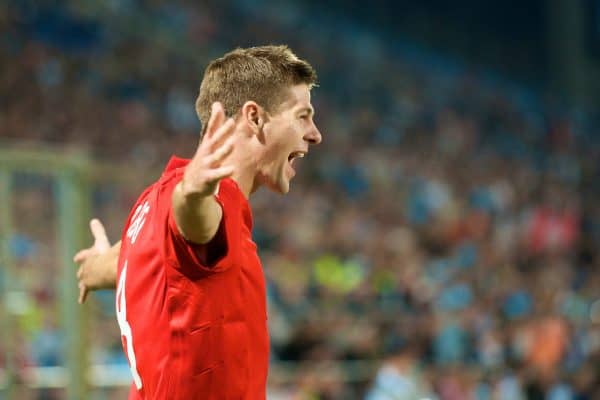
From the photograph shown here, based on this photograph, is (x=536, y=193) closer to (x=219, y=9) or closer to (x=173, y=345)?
(x=219, y=9)

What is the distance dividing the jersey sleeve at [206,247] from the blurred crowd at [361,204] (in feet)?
10.8

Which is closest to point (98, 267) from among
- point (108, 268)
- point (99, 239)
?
point (108, 268)

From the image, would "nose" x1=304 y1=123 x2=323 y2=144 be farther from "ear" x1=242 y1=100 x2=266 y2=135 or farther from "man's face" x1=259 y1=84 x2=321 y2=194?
"ear" x1=242 y1=100 x2=266 y2=135

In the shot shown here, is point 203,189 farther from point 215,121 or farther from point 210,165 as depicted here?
point 215,121

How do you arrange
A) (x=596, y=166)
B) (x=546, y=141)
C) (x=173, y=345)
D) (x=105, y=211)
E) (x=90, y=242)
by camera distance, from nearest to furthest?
(x=173, y=345) < (x=90, y=242) < (x=105, y=211) < (x=596, y=166) < (x=546, y=141)

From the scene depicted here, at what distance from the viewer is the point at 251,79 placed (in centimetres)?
269

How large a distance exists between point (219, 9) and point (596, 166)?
23.0 feet

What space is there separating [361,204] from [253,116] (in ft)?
37.9

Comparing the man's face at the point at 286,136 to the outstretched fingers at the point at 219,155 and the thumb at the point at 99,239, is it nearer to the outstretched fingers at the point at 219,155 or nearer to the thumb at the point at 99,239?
the outstretched fingers at the point at 219,155

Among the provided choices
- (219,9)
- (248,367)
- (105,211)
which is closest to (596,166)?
(219,9)

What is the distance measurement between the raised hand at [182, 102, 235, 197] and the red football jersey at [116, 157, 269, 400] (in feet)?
0.46

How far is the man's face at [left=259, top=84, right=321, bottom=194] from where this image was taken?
2717 millimetres

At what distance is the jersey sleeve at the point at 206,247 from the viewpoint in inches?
92.2

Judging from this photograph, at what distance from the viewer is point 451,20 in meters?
24.1
